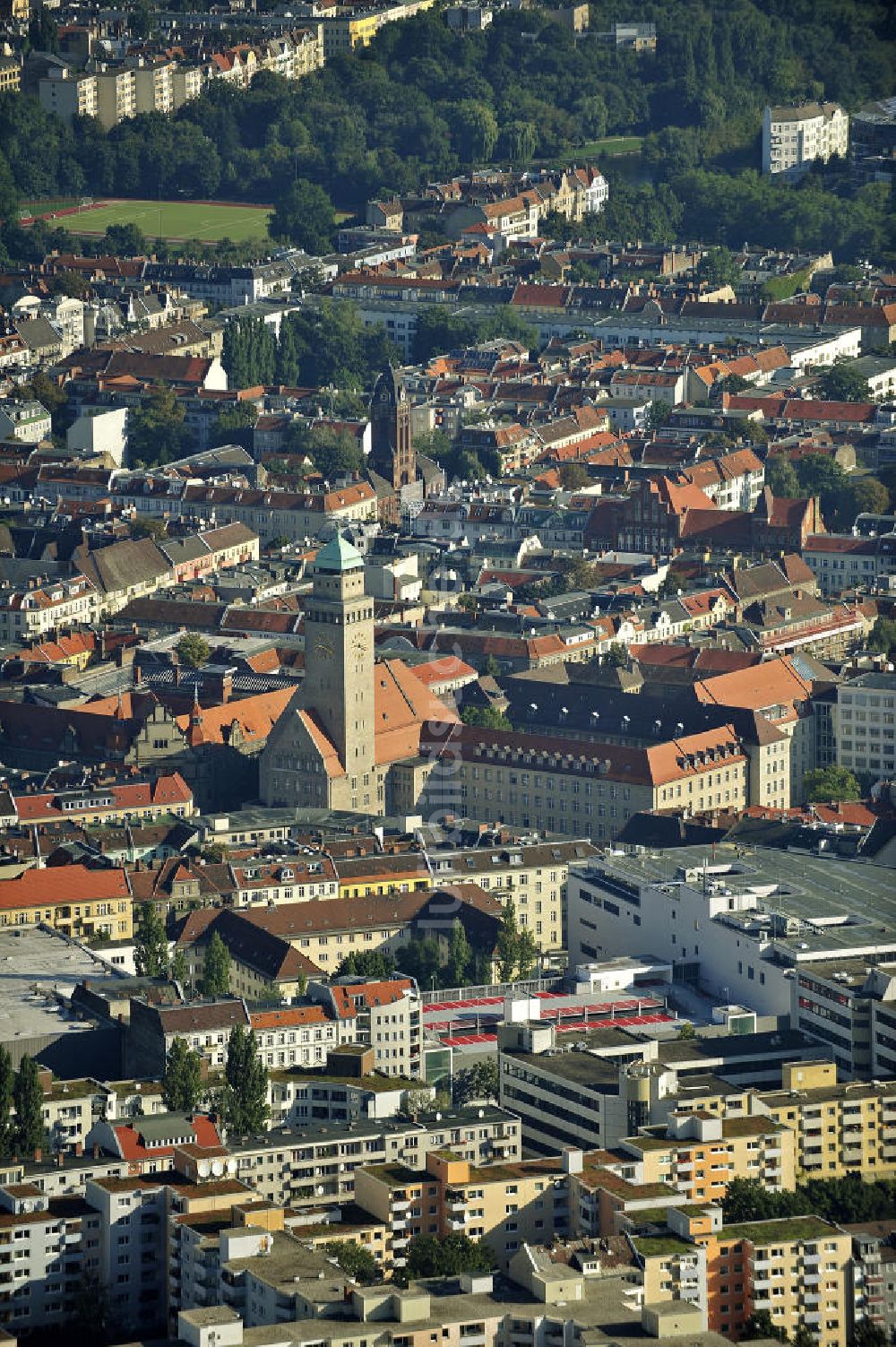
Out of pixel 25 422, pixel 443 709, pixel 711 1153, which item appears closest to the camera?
pixel 711 1153

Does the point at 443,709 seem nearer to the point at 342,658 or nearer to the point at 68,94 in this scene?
the point at 342,658

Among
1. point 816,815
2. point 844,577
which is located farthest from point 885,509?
point 816,815

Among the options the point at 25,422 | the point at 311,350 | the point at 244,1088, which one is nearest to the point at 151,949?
the point at 244,1088

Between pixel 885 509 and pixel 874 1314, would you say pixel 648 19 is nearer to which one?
pixel 885 509

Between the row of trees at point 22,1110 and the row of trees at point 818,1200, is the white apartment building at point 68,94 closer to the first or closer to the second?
the row of trees at point 22,1110

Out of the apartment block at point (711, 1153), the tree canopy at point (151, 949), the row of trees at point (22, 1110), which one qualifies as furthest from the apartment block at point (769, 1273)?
the tree canopy at point (151, 949)

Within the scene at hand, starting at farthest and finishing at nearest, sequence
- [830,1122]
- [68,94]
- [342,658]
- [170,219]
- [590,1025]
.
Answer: [68,94]
[170,219]
[342,658]
[590,1025]
[830,1122]

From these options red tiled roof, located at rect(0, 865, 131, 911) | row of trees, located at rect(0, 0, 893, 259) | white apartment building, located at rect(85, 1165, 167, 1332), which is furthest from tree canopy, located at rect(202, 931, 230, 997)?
row of trees, located at rect(0, 0, 893, 259)
